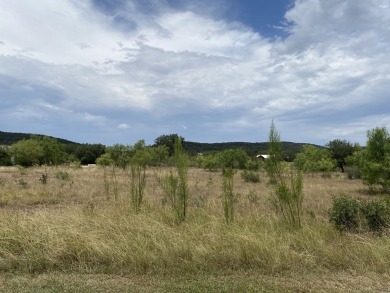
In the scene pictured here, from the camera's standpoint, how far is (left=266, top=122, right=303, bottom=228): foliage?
7922 millimetres

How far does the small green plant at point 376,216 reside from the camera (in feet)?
27.8

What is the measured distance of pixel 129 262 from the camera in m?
5.87

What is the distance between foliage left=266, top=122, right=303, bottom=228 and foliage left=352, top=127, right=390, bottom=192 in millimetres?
16434

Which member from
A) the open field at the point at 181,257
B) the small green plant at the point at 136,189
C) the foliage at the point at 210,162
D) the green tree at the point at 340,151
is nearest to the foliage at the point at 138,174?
the small green plant at the point at 136,189

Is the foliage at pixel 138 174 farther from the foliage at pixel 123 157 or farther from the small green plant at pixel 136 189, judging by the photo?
the foliage at pixel 123 157

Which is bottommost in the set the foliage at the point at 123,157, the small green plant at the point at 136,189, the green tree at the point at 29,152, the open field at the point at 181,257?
the open field at the point at 181,257

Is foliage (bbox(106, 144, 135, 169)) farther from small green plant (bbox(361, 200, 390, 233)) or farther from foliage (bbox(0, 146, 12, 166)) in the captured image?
foliage (bbox(0, 146, 12, 166))

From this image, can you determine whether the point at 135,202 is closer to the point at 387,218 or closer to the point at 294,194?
the point at 294,194

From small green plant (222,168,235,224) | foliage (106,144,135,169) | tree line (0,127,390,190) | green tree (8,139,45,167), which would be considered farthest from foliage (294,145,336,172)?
green tree (8,139,45,167)

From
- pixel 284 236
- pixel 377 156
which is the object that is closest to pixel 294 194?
pixel 284 236

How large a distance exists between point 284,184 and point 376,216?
2449mm

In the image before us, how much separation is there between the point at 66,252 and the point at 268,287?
10.8 ft

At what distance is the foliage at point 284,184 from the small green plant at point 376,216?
69.3 inches

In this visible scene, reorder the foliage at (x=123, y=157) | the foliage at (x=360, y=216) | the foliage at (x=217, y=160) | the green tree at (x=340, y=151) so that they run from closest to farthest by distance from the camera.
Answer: the foliage at (x=360, y=216)
the foliage at (x=123, y=157)
the foliage at (x=217, y=160)
the green tree at (x=340, y=151)
